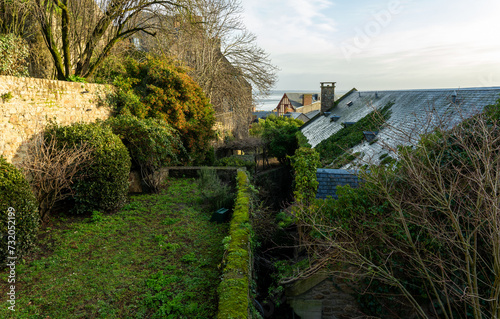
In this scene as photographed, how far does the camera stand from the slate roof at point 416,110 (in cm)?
524

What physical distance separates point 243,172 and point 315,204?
460 cm

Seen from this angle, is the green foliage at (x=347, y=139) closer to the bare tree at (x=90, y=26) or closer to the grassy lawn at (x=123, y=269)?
the grassy lawn at (x=123, y=269)

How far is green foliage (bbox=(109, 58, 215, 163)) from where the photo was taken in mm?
11102

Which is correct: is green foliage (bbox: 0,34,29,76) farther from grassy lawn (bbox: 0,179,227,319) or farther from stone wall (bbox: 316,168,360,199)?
stone wall (bbox: 316,168,360,199)

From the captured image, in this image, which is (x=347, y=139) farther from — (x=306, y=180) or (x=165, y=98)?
(x=165, y=98)

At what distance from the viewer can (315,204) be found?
659 cm

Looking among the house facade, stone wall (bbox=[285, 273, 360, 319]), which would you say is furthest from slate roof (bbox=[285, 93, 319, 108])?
stone wall (bbox=[285, 273, 360, 319])

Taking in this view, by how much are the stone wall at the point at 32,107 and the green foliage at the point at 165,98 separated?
1.85m

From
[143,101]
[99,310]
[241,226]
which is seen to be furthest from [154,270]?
[143,101]

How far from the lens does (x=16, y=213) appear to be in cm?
491

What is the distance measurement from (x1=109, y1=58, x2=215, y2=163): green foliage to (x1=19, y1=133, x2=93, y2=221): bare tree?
389cm

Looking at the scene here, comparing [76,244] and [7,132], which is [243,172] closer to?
[76,244]

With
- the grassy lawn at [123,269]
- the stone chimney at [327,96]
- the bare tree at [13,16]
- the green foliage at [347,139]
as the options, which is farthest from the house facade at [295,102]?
the grassy lawn at [123,269]

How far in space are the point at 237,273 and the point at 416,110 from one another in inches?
385
